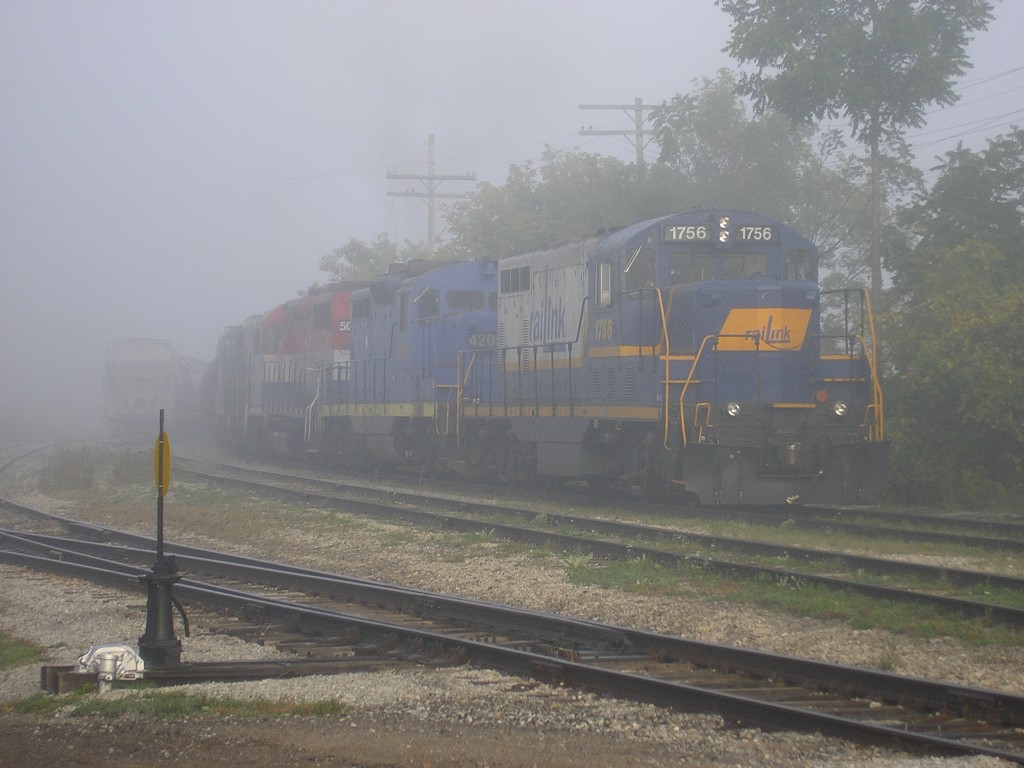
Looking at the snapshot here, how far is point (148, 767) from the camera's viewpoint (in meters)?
4.63

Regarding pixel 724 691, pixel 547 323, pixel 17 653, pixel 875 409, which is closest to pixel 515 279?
pixel 547 323

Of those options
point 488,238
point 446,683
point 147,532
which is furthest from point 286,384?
point 446,683

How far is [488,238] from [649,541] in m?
23.8

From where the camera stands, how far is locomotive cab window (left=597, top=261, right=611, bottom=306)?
46.7ft

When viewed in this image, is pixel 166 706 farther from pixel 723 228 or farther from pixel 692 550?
pixel 723 228

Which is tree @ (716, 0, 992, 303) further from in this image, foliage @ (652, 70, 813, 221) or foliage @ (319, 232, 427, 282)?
foliage @ (319, 232, 427, 282)

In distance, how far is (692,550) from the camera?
1066cm

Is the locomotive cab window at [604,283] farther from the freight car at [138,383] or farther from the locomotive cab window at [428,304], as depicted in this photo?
the freight car at [138,383]

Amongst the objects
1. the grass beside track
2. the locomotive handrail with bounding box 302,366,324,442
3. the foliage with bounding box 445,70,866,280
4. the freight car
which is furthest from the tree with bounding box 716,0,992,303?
the freight car

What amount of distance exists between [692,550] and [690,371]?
113 inches

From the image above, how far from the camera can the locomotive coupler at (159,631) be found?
6395 millimetres

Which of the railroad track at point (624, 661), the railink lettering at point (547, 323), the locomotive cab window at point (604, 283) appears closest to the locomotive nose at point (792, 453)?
the locomotive cab window at point (604, 283)

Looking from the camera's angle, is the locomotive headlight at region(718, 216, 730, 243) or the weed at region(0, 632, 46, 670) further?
the locomotive headlight at region(718, 216, 730, 243)

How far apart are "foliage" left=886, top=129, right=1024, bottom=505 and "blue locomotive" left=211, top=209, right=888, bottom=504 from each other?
1577mm
